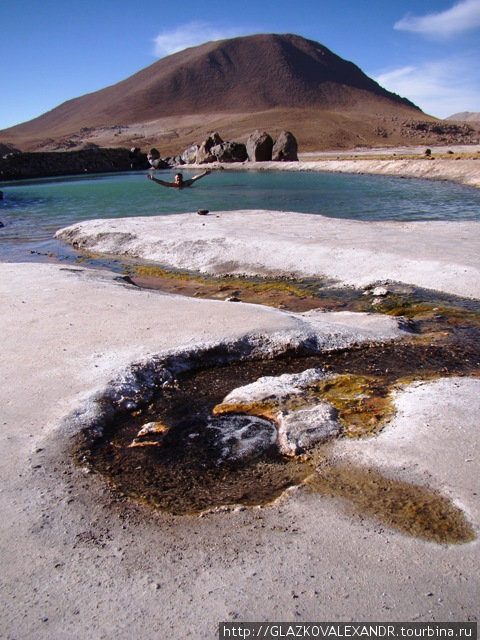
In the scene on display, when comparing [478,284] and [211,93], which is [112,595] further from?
[211,93]

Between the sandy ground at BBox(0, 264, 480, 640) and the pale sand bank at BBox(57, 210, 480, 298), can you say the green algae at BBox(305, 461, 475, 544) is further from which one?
the pale sand bank at BBox(57, 210, 480, 298)

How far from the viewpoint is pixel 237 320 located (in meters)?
8.07

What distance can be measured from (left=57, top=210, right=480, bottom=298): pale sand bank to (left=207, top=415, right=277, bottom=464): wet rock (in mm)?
6737

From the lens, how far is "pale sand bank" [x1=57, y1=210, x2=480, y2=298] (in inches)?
461

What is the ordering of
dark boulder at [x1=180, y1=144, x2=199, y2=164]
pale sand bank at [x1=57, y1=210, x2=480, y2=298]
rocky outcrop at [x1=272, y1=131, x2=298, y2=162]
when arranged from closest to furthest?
pale sand bank at [x1=57, y1=210, x2=480, y2=298] → rocky outcrop at [x1=272, y1=131, x2=298, y2=162] → dark boulder at [x1=180, y1=144, x2=199, y2=164]

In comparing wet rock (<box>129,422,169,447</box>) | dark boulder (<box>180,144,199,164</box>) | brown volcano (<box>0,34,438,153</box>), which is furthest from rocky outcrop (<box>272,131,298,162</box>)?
wet rock (<box>129,422,169,447</box>)

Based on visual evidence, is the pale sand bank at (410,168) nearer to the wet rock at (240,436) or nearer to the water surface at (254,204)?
the water surface at (254,204)

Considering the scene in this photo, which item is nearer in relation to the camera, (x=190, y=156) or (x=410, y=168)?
(x=410, y=168)

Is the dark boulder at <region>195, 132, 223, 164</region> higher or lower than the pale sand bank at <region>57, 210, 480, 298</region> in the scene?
higher

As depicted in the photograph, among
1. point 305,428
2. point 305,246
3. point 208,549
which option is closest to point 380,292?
point 305,246

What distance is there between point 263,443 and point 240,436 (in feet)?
0.91

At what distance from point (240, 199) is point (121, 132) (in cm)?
12176

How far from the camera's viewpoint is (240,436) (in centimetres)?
518

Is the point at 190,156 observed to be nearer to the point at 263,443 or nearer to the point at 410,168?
the point at 410,168
